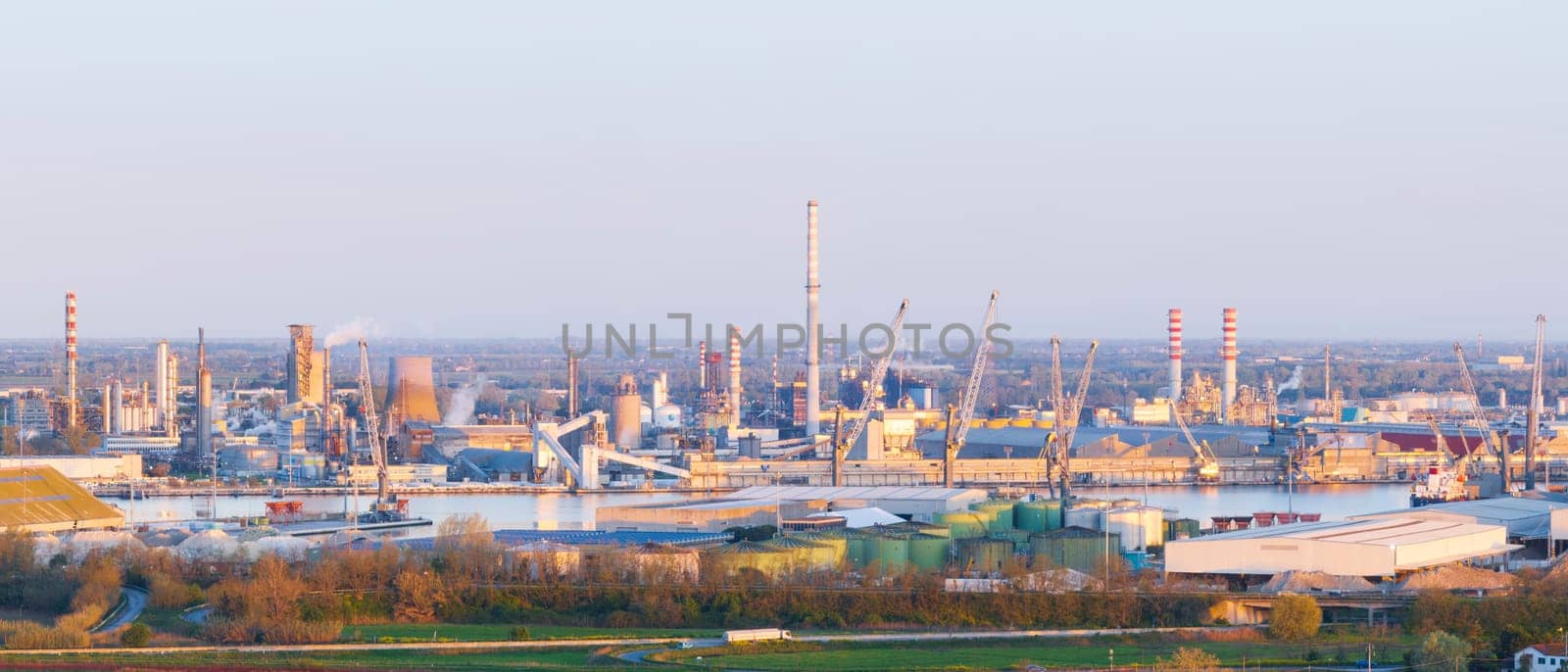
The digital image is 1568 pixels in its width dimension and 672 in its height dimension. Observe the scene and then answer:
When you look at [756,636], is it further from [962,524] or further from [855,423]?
[855,423]

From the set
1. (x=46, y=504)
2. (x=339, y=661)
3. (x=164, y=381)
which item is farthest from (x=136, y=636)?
(x=164, y=381)

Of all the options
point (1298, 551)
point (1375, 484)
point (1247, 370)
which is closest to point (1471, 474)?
point (1375, 484)

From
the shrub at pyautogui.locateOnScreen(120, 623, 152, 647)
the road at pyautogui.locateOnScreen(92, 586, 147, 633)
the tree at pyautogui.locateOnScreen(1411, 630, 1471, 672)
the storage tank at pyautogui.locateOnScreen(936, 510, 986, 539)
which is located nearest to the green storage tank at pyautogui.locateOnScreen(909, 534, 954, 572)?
the storage tank at pyautogui.locateOnScreen(936, 510, 986, 539)

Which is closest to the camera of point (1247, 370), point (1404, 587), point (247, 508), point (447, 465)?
point (1404, 587)

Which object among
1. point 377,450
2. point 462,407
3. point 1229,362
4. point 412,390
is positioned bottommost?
point 377,450

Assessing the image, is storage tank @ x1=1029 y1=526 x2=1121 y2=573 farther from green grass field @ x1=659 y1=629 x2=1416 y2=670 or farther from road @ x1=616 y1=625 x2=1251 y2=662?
green grass field @ x1=659 y1=629 x2=1416 y2=670

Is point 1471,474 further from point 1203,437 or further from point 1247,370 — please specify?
point 1247,370
